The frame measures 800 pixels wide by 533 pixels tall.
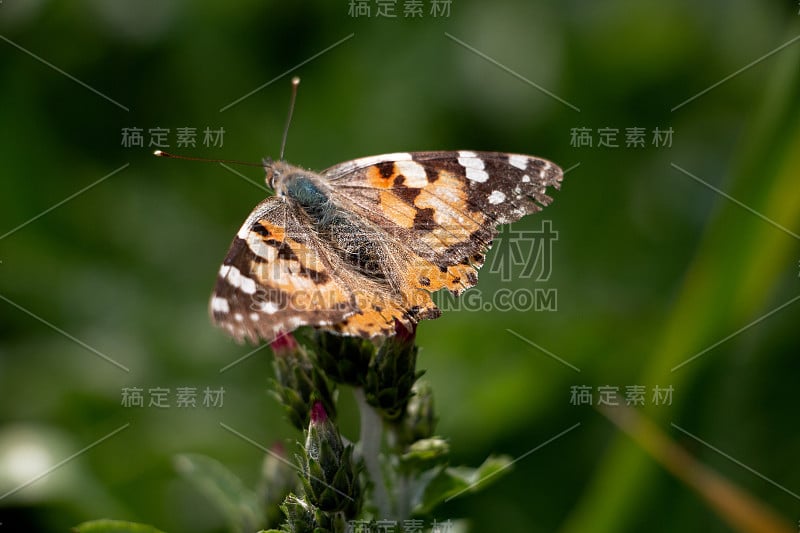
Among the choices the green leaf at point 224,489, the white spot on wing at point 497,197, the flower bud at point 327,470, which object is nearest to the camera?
the flower bud at point 327,470

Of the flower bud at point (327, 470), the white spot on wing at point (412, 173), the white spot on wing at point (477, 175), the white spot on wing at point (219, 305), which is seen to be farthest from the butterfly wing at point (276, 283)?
the white spot on wing at point (477, 175)

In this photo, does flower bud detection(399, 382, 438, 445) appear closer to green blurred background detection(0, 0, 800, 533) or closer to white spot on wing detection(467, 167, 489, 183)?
white spot on wing detection(467, 167, 489, 183)

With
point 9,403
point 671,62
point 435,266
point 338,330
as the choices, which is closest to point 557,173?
point 435,266

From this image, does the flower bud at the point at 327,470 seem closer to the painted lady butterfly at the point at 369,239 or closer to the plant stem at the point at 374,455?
the plant stem at the point at 374,455

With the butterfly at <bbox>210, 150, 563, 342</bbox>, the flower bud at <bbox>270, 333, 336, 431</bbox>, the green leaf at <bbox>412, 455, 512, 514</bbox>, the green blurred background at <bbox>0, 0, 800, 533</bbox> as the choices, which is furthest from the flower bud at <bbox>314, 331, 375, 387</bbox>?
the green blurred background at <bbox>0, 0, 800, 533</bbox>

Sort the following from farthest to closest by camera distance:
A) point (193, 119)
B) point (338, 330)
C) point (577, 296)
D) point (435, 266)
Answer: point (193, 119), point (577, 296), point (435, 266), point (338, 330)

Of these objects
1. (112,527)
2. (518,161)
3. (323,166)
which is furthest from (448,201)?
(323,166)

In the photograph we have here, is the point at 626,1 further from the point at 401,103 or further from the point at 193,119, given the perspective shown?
the point at 193,119

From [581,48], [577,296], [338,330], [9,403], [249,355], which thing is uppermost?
[581,48]
